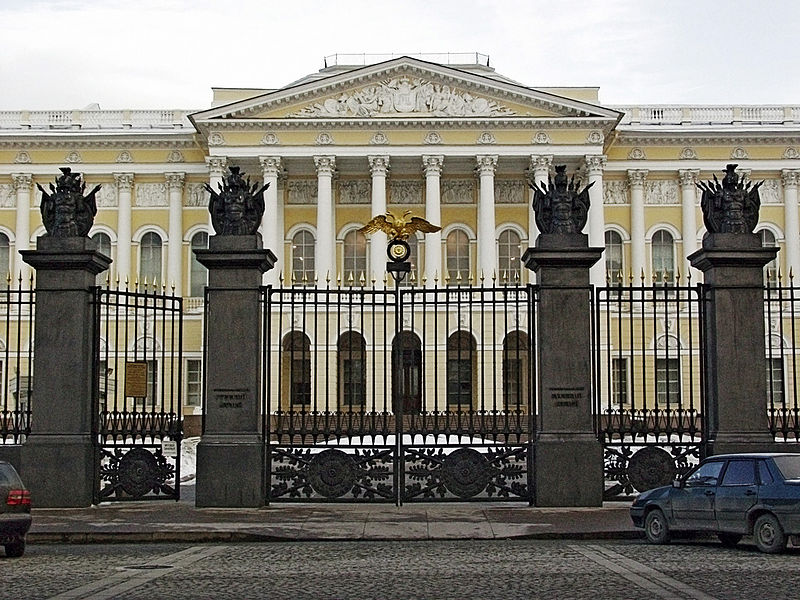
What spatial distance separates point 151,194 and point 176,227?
236 cm

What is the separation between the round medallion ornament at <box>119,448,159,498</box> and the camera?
19.9m

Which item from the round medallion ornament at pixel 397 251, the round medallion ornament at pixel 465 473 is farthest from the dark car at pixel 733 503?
the round medallion ornament at pixel 397 251

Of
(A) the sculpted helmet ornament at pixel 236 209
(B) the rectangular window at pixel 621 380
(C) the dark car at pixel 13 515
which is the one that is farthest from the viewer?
(B) the rectangular window at pixel 621 380

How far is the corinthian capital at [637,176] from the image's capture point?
62906 millimetres

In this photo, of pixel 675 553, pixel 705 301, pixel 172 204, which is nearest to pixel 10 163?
pixel 172 204

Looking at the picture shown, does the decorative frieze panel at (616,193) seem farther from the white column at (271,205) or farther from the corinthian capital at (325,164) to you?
the white column at (271,205)

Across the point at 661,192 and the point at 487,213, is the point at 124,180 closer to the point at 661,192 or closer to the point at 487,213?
the point at 487,213

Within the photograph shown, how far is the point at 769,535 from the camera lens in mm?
14281

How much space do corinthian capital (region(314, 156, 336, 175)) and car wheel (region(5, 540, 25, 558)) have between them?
46.4 metres

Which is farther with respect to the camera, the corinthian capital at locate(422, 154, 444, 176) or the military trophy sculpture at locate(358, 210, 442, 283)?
the corinthian capital at locate(422, 154, 444, 176)

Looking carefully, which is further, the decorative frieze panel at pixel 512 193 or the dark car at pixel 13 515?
the decorative frieze panel at pixel 512 193

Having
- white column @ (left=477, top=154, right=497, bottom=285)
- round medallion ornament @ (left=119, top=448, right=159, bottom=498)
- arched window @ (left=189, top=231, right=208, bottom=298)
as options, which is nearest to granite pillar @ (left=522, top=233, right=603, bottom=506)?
round medallion ornament @ (left=119, top=448, right=159, bottom=498)

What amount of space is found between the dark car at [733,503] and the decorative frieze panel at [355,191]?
1873 inches

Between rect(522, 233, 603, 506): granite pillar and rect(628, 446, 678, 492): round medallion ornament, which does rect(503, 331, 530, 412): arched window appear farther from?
rect(628, 446, 678, 492): round medallion ornament
